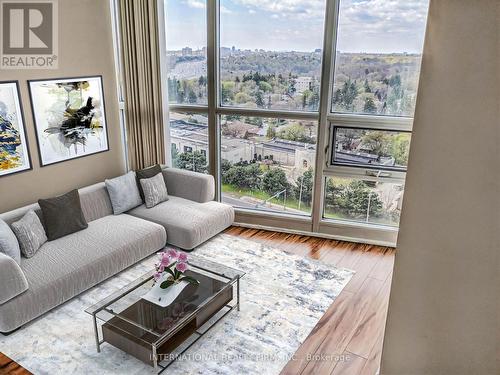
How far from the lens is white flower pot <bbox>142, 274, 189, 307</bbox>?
3.19 m

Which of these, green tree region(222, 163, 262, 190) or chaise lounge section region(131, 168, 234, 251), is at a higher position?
green tree region(222, 163, 262, 190)

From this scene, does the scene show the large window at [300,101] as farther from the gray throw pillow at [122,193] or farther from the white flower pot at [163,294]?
the white flower pot at [163,294]

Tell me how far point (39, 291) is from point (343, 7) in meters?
3.95

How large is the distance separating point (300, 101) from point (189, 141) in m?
1.56

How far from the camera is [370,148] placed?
15.4 ft

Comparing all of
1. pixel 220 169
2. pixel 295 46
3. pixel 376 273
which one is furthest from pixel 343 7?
pixel 376 273

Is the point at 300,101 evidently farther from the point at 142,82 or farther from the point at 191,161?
the point at 142,82

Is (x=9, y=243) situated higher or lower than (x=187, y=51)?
lower

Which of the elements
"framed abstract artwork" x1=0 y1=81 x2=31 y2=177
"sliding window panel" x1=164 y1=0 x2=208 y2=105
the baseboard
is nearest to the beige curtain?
"sliding window panel" x1=164 y1=0 x2=208 y2=105

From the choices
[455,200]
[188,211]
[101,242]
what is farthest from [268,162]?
[455,200]

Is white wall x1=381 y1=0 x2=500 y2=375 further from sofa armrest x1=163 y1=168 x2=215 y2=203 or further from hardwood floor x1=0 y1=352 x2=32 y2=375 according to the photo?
sofa armrest x1=163 y1=168 x2=215 y2=203

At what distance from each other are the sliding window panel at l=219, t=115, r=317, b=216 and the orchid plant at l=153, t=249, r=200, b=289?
7.09 ft

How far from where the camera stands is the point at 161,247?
14.9ft

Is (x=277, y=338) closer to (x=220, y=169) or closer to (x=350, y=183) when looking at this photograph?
(x=350, y=183)
